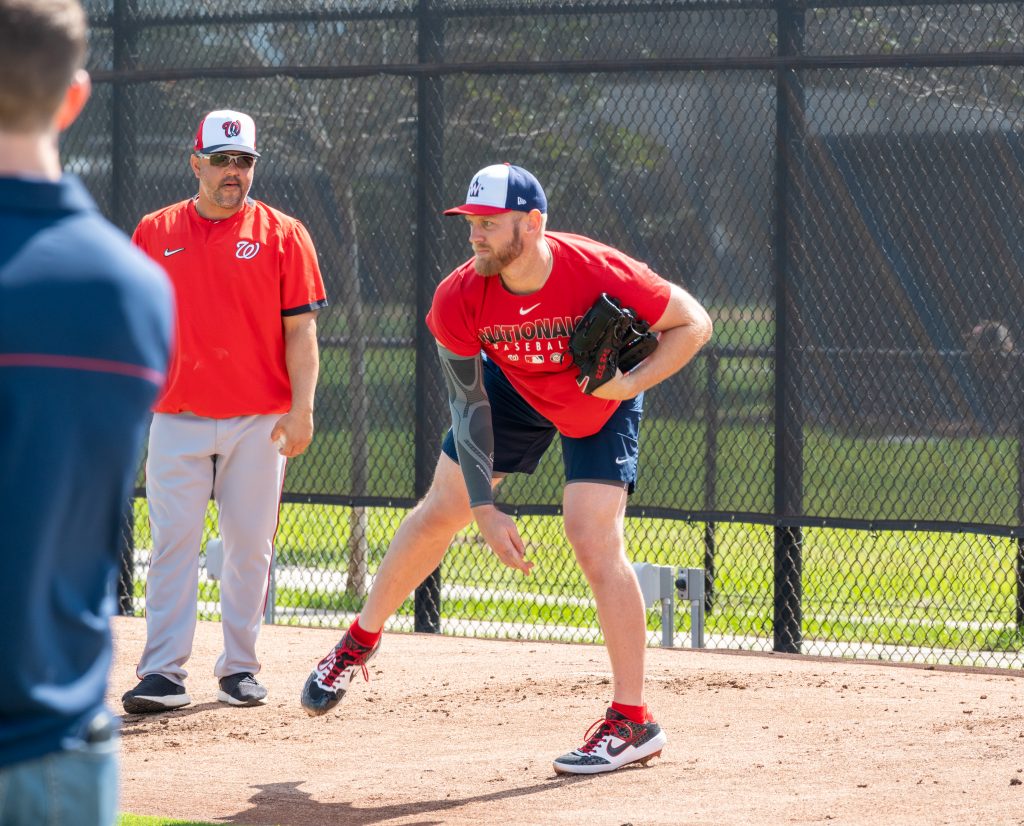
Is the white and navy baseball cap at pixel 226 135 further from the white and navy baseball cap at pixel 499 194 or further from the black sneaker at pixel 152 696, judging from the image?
the black sneaker at pixel 152 696

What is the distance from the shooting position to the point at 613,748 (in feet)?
15.5

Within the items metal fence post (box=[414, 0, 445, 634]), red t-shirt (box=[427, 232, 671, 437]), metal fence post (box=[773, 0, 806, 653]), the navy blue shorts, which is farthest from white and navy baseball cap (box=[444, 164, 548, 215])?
metal fence post (box=[414, 0, 445, 634])

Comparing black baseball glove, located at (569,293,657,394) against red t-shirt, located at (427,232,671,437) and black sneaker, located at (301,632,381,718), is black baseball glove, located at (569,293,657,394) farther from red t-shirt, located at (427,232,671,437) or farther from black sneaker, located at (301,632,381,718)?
black sneaker, located at (301,632,381,718)

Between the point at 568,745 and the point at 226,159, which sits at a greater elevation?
the point at 226,159

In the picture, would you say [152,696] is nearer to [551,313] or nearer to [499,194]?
[551,313]

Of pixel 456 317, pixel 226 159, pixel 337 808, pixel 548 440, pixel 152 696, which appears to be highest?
pixel 226 159

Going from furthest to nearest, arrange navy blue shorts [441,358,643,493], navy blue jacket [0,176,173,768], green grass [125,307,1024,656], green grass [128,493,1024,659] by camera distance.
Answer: green grass [128,493,1024,659], green grass [125,307,1024,656], navy blue shorts [441,358,643,493], navy blue jacket [0,176,173,768]

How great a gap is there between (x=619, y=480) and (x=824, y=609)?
11.8 ft

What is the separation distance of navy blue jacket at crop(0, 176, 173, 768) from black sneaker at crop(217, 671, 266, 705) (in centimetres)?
397

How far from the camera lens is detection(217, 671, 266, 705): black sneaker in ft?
18.9

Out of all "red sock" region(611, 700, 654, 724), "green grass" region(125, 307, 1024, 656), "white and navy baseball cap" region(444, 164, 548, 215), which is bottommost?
"red sock" region(611, 700, 654, 724)

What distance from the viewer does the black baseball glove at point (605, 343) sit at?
4.62m

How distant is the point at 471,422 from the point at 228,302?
1.24 meters

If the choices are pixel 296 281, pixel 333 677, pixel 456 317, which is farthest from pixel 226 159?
pixel 333 677
